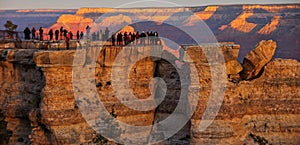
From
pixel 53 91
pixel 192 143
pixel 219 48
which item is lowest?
pixel 192 143

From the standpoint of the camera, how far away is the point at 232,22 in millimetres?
86438

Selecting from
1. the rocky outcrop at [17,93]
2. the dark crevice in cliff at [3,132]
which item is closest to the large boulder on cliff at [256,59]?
the rocky outcrop at [17,93]

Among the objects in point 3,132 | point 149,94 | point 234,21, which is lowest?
point 3,132

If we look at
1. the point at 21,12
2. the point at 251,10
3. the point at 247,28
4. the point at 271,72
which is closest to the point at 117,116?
the point at 271,72

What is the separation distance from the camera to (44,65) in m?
27.2

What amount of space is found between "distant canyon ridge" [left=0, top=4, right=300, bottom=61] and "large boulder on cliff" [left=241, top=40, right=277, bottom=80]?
128ft

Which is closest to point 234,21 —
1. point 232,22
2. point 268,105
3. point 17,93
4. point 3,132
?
point 232,22

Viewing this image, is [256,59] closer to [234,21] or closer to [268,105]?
[268,105]

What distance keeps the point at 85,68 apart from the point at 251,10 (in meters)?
64.8

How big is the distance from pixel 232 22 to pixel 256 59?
57.4 metres

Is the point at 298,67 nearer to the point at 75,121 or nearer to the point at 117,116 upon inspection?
the point at 117,116

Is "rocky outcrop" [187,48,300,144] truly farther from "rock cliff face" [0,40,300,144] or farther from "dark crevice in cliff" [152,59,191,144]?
"dark crevice in cliff" [152,59,191,144]

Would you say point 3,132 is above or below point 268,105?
below

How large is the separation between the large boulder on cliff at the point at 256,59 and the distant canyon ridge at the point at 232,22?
128 ft
